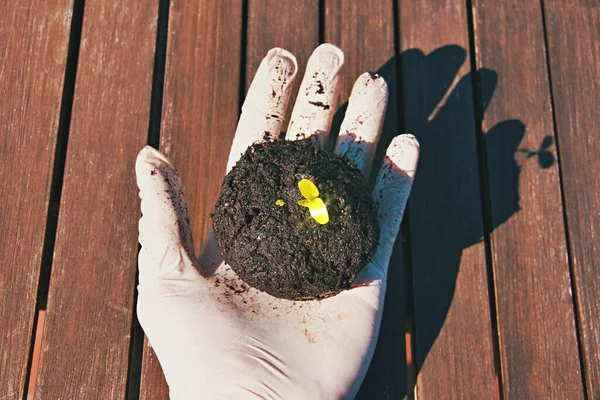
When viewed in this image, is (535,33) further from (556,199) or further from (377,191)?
(377,191)

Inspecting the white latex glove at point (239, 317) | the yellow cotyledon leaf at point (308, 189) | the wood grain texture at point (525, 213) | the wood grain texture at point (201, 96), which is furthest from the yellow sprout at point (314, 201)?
the wood grain texture at point (525, 213)

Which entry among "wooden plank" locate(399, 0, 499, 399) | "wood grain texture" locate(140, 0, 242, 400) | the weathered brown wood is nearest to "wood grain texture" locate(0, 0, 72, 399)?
"wood grain texture" locate(140, 0, 242, 400)

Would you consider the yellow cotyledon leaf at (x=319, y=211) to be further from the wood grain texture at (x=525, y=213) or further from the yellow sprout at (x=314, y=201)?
the wood grain texture at (x=525, y=213)

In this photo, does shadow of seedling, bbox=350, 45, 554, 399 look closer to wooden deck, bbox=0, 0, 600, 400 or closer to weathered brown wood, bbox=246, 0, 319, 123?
wooden deck, bbox=0, 0, 600, 400

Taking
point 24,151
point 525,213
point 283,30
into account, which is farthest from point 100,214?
point 525,213

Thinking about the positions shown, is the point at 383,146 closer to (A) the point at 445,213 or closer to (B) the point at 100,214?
(A) the point at 445,213

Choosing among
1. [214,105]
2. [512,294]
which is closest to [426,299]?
[512,294]
